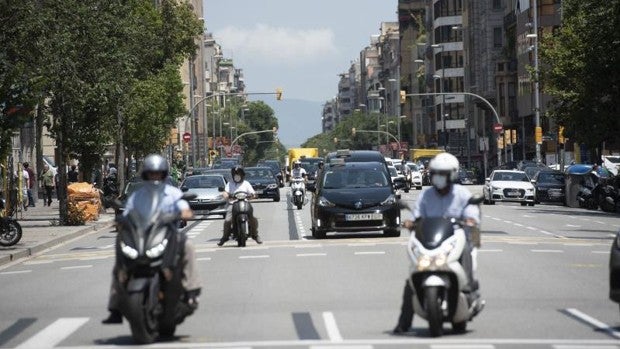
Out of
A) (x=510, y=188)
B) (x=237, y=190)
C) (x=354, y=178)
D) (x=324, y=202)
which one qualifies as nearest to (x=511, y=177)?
(x=510, y=188)

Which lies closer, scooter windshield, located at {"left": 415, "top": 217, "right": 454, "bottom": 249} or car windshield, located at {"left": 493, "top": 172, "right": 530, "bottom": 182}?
scooter windshield, located at {"left": 415, "top": 217, "right": 454, "bottom": 249}

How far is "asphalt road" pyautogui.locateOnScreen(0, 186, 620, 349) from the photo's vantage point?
15188 millimetres

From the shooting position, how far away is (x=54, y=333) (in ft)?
53.9

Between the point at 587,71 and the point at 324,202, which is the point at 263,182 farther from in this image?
the point at 324,202

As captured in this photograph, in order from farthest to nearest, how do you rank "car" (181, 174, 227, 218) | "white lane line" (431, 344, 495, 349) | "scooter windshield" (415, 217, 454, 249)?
"car" (181, 174, 227, 218) → "scooter windshield" (415, 217, 454, 249) → "white lane line" (431, 344, 495, 349)

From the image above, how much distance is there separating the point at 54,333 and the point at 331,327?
261 cm

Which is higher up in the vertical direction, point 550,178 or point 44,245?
point 550,178

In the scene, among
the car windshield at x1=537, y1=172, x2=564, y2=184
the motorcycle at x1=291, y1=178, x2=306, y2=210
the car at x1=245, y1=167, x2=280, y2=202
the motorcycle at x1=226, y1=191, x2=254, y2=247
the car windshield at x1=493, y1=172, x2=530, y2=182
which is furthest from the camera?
the car at x1=245, y1=167, x2=280, y2=202

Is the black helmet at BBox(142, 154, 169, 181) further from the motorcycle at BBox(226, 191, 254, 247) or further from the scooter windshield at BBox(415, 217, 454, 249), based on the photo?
the motorcycle at BBox(226, 191, 254, 247)

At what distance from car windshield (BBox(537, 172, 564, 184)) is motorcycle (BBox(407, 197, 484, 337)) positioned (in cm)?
5431

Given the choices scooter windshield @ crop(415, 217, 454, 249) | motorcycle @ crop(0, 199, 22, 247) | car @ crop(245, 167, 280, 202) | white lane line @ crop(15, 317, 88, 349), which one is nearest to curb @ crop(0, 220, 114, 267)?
motorcycle @ crop(0, 199, 22, 247)

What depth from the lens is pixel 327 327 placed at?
16.3 metres

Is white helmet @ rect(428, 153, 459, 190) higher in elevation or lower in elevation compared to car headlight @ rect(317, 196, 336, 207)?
higher

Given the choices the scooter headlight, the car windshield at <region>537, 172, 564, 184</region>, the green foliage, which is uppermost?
the green foliage
